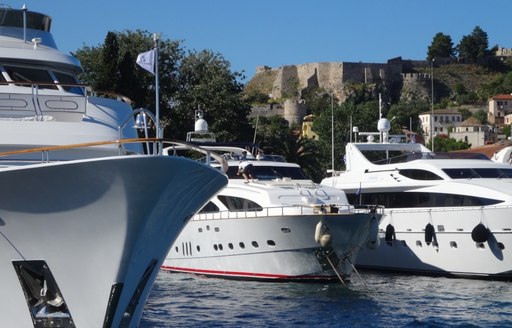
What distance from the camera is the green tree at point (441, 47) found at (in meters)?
168

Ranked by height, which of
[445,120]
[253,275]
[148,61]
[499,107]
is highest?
[499,107]

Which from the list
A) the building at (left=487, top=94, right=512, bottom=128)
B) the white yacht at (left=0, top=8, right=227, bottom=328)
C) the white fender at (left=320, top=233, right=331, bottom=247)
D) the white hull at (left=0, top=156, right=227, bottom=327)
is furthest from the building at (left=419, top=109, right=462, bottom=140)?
the white hull at (left=0, top=156, right=227, bottom=327)

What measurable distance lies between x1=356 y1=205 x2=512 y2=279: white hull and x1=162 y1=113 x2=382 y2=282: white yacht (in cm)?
181

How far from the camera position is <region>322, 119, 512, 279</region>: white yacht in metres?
23.1

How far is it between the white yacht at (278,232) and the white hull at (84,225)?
824 cm

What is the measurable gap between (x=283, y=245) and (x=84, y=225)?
388 inches

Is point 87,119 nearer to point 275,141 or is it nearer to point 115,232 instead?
point 115,232

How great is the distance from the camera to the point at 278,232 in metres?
21.6

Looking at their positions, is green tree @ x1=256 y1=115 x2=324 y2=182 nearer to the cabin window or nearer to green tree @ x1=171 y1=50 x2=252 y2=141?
green tree @ x1=171 y1=50 x2=252 y2=141

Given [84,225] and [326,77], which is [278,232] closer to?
[84,225]

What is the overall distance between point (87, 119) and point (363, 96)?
114181 millimetres

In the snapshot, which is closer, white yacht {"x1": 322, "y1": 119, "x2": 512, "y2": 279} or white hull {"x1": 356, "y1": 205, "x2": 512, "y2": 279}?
white hull {"x1": 356, "y1": 205, "x2": 512, "y2": 279}

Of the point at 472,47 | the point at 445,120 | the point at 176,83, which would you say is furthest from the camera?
the point at 472,47

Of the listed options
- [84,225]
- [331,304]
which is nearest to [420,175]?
[331,304]
